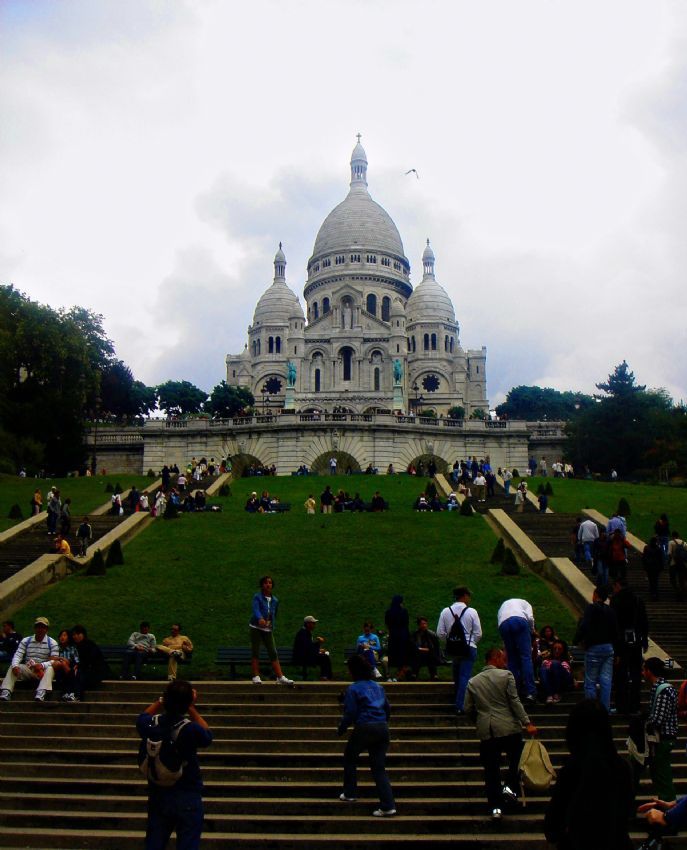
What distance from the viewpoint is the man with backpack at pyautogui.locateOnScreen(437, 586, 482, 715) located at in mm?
11836

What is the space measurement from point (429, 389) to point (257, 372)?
1868 cm

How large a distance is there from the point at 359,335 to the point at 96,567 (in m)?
76.7

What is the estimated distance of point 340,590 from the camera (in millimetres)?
21422

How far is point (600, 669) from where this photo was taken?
11.7m

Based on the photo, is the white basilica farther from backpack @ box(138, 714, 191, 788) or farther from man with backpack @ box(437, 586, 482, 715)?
backpack @ box(138, 714, 191, 788)

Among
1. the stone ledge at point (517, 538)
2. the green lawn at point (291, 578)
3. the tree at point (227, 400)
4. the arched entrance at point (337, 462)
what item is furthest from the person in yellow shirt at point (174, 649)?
the tree at point (227, 400)

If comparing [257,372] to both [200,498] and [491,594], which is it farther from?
[491,594]

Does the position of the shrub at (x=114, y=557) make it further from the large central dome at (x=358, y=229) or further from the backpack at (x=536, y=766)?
the large central dome at (x=358, y=229)

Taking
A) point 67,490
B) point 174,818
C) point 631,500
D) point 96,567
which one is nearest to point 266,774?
point 174,818

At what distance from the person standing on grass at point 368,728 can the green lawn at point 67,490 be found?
24.3 metres

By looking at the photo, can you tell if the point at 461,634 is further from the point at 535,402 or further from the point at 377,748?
the point at 535,402

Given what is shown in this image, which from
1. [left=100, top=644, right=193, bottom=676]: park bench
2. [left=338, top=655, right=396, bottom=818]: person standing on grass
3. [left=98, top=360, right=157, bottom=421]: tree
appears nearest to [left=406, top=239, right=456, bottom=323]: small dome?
[left=98, top=360, right=157, bottom=421]: tree

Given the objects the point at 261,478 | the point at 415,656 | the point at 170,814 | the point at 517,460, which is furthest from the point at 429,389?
the point at 170,814

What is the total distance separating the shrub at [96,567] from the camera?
2373 centimetres
